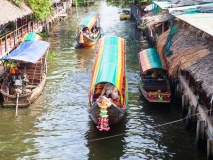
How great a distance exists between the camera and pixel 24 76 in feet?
64.7

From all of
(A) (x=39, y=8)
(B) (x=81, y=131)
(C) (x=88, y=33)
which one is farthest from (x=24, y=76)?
(C) (x=88, y=33)

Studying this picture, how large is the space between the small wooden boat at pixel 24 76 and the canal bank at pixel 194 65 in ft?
22.6

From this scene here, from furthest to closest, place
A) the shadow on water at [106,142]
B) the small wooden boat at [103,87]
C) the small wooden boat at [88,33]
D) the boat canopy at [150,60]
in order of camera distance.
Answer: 1. the small wooden boat at [88,33]
2. the boat canopy at [150,60]
3. the small wooden boat at [103,87]
4. the shadow on water at [106,142]

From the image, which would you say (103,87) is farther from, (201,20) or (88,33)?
(88,33)

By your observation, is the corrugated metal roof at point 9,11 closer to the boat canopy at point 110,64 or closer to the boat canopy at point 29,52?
the boat canopy at point 29,52

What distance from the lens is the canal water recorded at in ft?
47.0

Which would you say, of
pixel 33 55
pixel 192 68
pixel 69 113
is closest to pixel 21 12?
pixel 33 55

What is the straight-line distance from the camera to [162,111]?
18266 millimetres

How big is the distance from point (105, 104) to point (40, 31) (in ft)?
81.9

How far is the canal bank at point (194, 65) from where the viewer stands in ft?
44.7

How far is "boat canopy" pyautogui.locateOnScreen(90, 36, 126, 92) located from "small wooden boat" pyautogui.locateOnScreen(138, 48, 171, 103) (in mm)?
1462

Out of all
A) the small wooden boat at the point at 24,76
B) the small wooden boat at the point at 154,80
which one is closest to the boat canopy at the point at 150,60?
the small wooden boat at the point at 154,80

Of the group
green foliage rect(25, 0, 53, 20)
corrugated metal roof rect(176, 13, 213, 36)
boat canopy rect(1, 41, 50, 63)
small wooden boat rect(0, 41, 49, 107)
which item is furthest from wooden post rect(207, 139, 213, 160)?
green foliage rect(25, 0, 53, 20)

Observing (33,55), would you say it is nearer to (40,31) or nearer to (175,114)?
(175,114)
